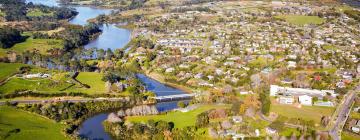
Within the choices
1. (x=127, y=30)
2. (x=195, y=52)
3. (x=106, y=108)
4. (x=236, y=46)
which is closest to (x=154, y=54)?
(x=195, y=52)

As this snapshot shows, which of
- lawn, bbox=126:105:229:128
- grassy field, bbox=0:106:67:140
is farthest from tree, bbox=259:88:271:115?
grassy field, bbox=0:106:67:140

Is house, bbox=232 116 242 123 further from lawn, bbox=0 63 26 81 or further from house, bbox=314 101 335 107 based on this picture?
lawn, bbox=0 63 26 81

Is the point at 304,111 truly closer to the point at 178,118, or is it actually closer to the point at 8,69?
the point at 178,118

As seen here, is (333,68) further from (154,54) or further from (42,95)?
(42,95)

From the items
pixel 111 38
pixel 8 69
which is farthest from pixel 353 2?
pixel 8 69

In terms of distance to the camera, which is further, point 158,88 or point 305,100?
point 158,88
